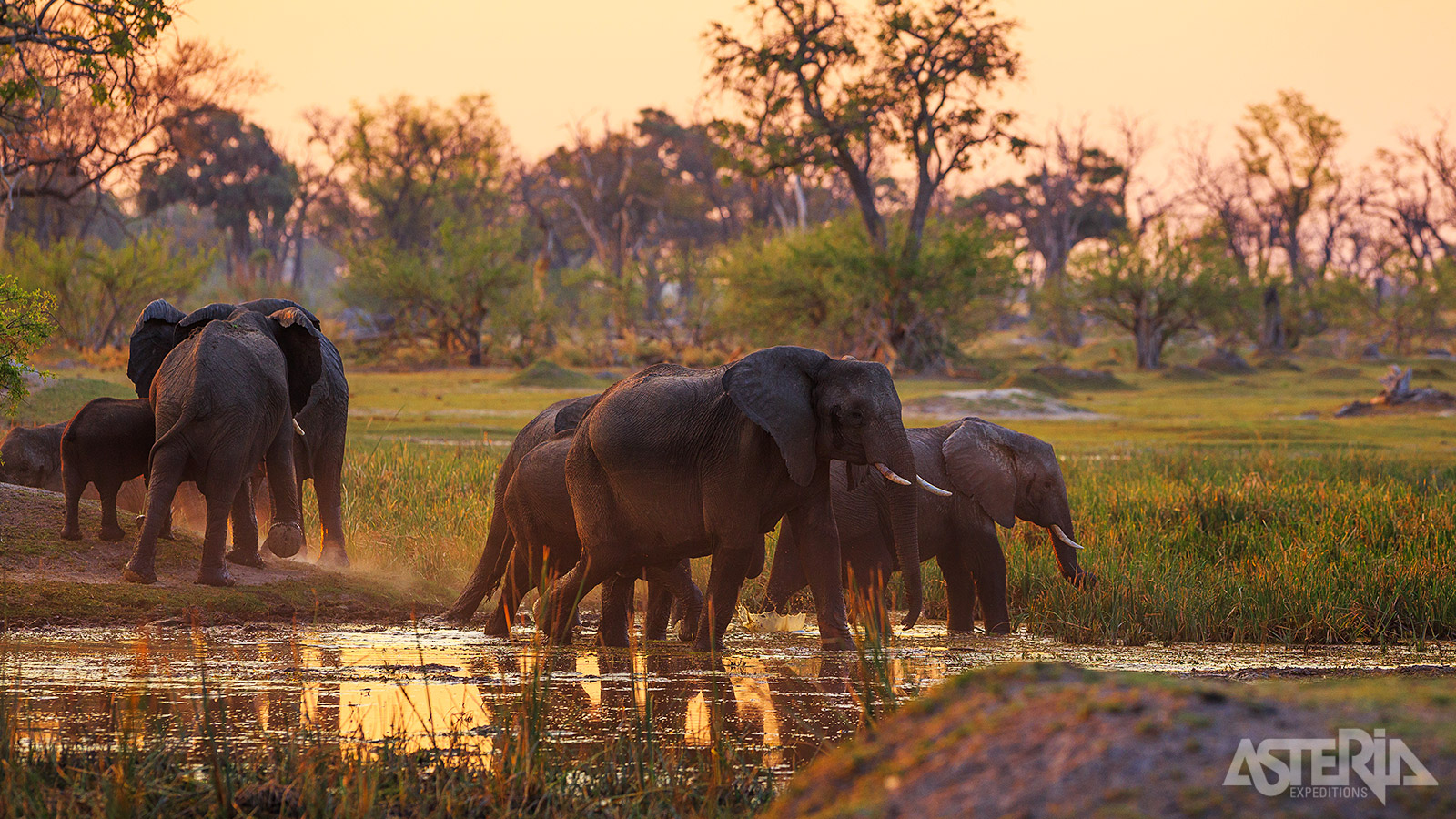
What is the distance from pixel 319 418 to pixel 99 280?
26.1 metres

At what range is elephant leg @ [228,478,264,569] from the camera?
840 cm

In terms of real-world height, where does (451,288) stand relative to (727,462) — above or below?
above

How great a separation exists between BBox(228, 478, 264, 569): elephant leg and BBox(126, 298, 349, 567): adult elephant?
2.08ft

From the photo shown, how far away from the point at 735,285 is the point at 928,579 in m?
34.2

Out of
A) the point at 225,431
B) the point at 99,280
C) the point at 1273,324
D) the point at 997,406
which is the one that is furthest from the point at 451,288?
the point at 225,431

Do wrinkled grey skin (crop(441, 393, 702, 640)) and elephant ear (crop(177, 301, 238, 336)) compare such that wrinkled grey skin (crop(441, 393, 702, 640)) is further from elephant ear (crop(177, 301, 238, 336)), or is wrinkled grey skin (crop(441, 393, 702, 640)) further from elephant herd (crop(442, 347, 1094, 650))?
elephant ear (crop(177, 301, 238, 336))

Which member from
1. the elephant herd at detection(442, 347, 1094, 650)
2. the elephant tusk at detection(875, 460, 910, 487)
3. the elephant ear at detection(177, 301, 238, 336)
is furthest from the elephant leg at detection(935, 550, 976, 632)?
the elephant ear at detection(177, 301, 238, 336)

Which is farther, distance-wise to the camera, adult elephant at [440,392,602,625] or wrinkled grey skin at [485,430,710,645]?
adult elephant at [440,392,602,625]

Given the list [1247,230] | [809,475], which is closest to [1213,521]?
[809,475]

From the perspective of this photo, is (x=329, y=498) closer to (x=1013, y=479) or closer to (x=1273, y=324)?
(x=1013, y=479)

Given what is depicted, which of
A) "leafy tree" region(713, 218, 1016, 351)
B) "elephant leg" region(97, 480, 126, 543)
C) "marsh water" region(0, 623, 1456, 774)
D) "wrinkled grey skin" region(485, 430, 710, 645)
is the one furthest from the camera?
"leafy tree" region(713, 218, 1016, 351)

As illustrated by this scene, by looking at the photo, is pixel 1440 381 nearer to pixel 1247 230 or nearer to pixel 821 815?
pixel 1247 230

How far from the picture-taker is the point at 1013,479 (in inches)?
342

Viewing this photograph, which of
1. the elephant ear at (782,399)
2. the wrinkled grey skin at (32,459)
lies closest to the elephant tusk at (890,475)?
the elephant ear at (782,399)
